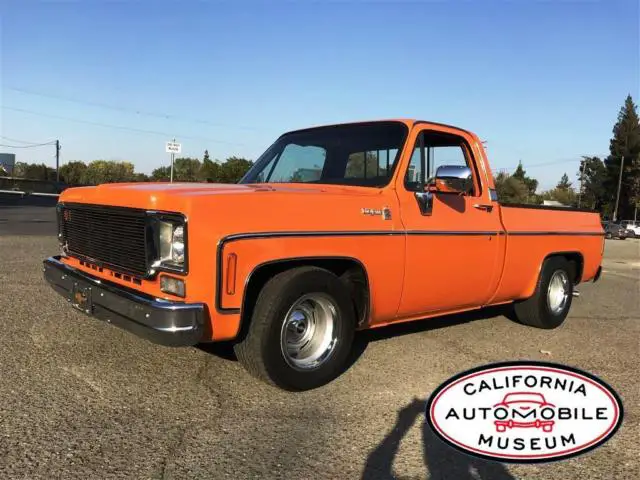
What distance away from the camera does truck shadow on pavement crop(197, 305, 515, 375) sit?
4.46 metres

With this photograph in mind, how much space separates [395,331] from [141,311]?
2.96 metres

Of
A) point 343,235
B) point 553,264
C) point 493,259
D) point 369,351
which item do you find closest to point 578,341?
point 553,264

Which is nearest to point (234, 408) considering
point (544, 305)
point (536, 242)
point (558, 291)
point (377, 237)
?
point (377, 237)

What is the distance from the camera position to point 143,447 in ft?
9.26

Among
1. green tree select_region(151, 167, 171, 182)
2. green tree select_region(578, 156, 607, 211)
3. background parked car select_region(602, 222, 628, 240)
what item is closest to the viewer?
green tree select_region(151, 167, 171, 182)

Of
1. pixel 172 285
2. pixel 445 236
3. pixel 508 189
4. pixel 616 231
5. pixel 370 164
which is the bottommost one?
pixel 616 231

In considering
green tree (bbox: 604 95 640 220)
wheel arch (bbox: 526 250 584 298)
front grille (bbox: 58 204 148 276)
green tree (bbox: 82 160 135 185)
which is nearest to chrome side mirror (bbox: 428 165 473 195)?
wheel arch (bbox: 526 250 584 298)

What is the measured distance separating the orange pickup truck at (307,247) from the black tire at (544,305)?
132 millimetres

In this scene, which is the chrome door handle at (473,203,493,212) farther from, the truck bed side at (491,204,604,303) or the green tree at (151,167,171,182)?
the green tree at (151,167,171,182)

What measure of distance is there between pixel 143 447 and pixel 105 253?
1.44 m

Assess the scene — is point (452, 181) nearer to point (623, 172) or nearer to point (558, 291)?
point (558, 291)

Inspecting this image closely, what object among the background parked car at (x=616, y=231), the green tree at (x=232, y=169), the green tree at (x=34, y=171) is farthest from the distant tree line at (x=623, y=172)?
the green tree at (x=34, y=171)

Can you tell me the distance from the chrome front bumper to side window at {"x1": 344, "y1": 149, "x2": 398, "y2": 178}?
6.54 feet

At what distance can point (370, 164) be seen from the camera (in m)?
4.58
